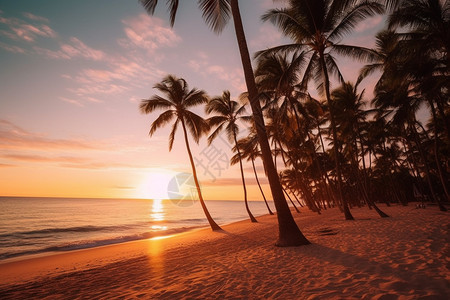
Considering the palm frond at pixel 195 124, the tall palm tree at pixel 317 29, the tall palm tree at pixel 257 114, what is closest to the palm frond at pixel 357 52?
the tall palm tree at pixel 317 29

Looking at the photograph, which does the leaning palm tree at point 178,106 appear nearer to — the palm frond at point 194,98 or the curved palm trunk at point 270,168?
the palm frond at point 194,98

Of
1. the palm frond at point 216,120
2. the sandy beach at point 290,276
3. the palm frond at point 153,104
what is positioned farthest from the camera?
the palm frond at point 216,120

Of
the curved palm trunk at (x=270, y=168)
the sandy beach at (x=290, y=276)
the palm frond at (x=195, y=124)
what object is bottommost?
the sandy beach at (x=290, y=276)

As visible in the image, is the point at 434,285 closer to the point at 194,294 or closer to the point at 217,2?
the point at 194,294

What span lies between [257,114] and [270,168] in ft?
6.50

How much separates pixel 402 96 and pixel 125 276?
61.6ft

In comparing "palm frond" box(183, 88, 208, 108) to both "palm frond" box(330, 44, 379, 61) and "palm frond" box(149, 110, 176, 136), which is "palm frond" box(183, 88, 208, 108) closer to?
"palm frond" box(149, 110, 176, 136)

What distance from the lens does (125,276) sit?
6.10 metres

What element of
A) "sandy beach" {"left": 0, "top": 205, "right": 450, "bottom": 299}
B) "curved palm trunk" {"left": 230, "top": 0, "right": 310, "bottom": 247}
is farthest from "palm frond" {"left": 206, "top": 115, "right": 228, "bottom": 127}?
"sandy beach" {"left": 0, "top": 205, "right": 450, "bottom": 299}

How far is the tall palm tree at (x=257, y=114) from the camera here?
7215 mm

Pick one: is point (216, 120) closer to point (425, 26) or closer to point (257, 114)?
point (257, 114)

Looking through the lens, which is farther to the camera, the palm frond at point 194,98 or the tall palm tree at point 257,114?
the palm frond at point 194,98

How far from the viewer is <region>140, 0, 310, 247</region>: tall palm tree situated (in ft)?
23.7

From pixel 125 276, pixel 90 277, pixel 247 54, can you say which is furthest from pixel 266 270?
pixel 247 54
